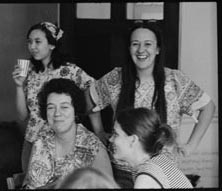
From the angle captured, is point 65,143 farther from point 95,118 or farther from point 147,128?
point 147,128

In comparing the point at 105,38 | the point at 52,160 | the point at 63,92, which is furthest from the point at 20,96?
the point at 105,38

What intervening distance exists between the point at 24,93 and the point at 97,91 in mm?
285

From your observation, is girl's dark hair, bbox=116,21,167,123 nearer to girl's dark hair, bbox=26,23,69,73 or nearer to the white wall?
the white wall

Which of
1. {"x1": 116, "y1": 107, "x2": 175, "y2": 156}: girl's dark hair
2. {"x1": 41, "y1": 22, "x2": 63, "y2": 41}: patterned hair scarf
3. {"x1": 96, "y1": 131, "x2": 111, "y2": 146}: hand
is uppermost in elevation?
{"x1": 41, "y1": 22, "x2": 63, "y2": 41}: patterned hair scarf

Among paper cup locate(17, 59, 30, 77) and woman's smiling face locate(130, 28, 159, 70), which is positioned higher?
woman's smiling face locate(130, 28, 159, 70)

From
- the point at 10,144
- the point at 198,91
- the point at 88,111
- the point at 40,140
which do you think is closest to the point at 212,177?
the point at 198,91

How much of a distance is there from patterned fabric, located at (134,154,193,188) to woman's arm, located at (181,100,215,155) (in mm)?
256

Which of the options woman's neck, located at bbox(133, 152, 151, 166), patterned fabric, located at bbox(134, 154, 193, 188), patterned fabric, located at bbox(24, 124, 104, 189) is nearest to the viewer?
patterned fabric, located at bbox(134, 154, 193, 188)

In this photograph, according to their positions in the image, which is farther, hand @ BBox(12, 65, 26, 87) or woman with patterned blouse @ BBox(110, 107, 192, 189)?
hand @ BBox(12, 65, 26, 87)

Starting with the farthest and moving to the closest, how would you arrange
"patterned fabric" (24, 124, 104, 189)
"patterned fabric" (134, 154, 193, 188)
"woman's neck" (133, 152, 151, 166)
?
1. "patterned fabric" (24, 124, 104, 189)
2. "woman's neck" (133, 152, 151, 166)
3. "patterned fabric" (134, 154, 193, 188)

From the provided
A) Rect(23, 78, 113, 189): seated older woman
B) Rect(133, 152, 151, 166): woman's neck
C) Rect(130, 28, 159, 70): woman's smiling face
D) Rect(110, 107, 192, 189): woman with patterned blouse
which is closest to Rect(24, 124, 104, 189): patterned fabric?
Rect(23, 78, 113, 189): seated older woman

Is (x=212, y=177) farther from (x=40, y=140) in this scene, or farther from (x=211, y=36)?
(x=40, y=140)

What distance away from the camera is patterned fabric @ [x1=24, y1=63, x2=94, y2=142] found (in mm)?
1796

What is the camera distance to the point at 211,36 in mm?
1848
